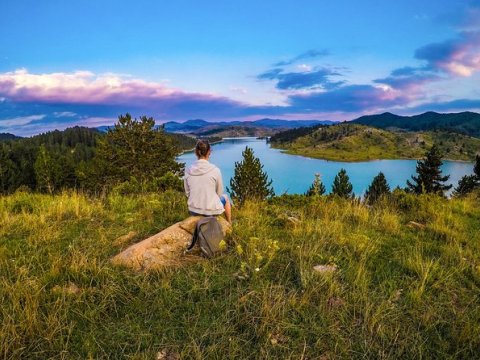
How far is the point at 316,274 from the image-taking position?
4496 millimetres

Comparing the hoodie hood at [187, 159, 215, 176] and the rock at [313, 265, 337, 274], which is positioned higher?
the hoodie hood at [187, 159, 215, 176]

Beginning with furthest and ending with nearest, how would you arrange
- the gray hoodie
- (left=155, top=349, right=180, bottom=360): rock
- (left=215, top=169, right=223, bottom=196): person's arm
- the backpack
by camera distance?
(left=215, top=169, right=223, bottom=196): person's arm → the gray hoodie → the backpack → (left=155, top=349, right=180, bottom=360): rock

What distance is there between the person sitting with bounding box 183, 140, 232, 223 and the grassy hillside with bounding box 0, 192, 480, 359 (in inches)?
27.9

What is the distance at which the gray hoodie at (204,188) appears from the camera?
5.96m

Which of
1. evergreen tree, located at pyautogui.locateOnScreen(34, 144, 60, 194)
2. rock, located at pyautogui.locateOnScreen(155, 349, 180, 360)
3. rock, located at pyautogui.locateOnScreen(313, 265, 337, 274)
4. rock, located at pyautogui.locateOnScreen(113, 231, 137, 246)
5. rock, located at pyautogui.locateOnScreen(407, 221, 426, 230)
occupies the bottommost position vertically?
evergreen tree, located at pyautogui.locateOnScreen(34, 144, 60, 194)

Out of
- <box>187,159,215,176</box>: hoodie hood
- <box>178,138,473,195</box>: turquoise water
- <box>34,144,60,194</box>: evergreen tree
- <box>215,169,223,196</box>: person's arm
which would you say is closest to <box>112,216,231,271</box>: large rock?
<box>215,169,223,196</box>: person's arm

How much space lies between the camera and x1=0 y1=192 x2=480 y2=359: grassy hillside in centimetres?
326

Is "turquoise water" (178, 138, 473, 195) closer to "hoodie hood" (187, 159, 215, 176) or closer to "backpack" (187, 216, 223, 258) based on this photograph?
"hoodie hood" (187, 159, 215, 176)

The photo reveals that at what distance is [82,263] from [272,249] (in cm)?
287

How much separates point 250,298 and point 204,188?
256 cm

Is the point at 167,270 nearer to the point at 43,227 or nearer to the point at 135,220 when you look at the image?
the point at 135,220

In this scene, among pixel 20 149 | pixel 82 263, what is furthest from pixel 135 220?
pixel 20 149

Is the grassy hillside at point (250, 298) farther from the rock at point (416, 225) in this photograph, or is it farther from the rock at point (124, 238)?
the rock at point (416, 225)

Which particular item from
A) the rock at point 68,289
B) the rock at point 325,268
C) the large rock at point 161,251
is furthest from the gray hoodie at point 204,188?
the rock at point 68,289
